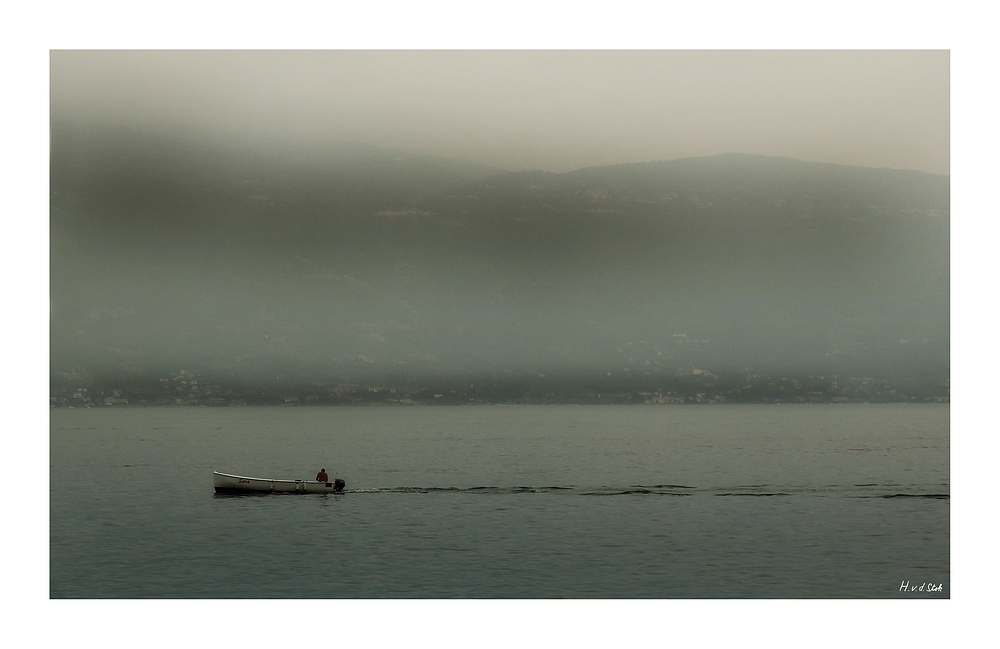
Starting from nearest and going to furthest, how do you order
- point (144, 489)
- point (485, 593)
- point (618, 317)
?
point (485, 593), point (144, 489), point (618, 317)

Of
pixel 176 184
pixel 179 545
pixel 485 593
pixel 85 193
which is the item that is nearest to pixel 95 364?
pixel 85 193

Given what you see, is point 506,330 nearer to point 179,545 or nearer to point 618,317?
point 618,317

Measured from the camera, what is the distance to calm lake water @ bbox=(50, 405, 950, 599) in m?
28.5

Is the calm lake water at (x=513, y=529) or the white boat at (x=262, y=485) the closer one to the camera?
the calm lake water at (x=513, y=529)

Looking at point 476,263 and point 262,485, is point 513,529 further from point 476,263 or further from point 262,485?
point 476,263

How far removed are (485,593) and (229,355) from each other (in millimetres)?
167887

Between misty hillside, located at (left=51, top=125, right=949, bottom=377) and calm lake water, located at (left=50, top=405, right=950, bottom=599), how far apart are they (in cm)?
1559

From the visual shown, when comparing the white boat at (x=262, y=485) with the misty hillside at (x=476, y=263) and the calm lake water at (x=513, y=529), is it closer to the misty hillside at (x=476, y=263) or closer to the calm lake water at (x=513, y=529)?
the calm lake water at (x=513, y=529)

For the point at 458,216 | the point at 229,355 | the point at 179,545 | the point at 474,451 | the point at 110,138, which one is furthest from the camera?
the point at 229,355

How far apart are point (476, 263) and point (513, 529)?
5633 inches

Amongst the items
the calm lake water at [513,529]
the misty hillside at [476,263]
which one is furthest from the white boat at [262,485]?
the misty hillside at [476,263]

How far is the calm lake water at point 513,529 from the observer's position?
28.5 m

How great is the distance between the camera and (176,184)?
141250 mm

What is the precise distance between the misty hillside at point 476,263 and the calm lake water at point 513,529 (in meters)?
15.6
